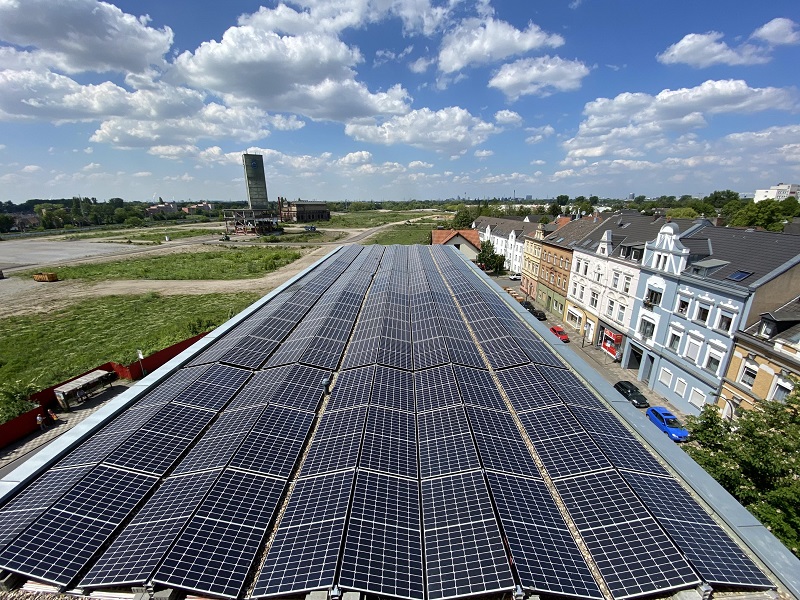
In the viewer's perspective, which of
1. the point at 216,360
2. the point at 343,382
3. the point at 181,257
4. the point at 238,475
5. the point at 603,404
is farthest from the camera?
the point at 181,257

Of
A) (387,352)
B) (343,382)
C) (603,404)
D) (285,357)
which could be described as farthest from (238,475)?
(603,404)

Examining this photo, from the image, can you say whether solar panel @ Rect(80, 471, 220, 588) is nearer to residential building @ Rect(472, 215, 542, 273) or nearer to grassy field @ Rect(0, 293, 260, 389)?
grassy field @ Rect(0, 293, 260, 389)

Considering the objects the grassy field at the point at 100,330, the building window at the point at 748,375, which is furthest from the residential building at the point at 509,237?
the grassy field at the point at 100,330

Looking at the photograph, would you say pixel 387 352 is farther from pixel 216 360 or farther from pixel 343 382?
pixel 216 360

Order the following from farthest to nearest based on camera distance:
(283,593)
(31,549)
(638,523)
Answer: (638,523) < (31,549) < (283,593)

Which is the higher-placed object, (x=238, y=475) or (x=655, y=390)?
(x=238, y=475)

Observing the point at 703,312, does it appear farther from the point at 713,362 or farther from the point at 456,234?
the point at 456,234
